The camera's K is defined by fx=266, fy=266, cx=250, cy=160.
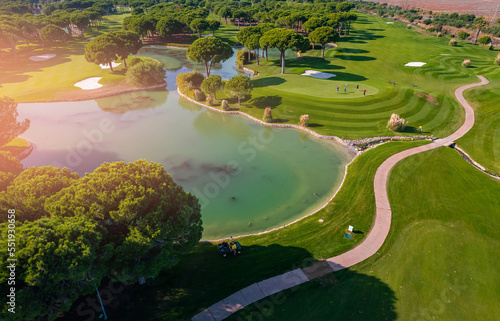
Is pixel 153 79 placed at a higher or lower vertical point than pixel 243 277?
higher

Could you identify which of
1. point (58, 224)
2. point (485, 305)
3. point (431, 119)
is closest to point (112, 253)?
point (58, 224)

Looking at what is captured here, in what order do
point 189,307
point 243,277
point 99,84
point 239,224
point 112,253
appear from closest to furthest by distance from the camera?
point 112,253
point 189,307
point 243,277
point 239,224
point 99,84

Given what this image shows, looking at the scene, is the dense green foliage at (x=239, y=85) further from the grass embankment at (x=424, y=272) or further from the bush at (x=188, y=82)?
the grass embankment at (x=424, y=272)

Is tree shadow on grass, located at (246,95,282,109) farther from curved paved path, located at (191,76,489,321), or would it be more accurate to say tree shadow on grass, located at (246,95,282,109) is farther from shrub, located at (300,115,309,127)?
curved paved path, located at (191,76,489,321)

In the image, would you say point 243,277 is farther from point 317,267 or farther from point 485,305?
point 485,305

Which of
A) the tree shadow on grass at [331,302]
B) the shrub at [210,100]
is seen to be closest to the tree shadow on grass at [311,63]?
the shrub at [210,100]

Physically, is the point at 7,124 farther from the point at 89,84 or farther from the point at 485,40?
the point at 485,40

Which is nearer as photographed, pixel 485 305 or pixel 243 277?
pixel 485 305

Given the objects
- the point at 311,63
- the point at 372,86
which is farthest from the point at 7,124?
the point at 311,63
